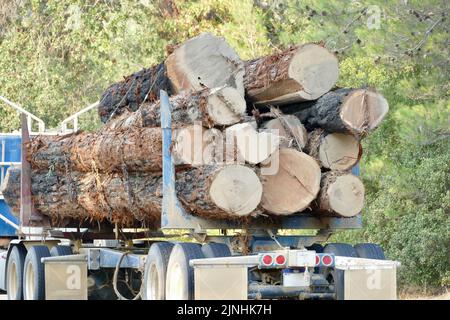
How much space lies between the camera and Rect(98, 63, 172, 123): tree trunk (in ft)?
50.5

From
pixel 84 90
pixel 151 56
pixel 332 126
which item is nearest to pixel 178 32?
pixel 151 56

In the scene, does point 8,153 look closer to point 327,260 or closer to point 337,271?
point 337,271

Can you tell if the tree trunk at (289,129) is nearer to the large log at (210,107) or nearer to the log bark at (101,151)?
the large log at (210,107)

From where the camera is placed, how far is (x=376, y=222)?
21609 mm

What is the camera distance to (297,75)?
1386 centimetres

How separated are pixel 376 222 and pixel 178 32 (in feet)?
42.7

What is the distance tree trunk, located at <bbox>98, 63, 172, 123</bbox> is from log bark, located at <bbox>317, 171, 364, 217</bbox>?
2.54 m

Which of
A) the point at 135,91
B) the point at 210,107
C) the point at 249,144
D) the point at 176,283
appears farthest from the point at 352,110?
the point at 135,91

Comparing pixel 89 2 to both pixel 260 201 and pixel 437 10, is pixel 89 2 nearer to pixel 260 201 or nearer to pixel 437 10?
pixel 437 10

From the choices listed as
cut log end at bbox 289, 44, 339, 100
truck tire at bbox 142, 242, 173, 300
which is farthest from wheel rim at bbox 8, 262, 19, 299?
cut log end at bbox 289, 44, 339, 100

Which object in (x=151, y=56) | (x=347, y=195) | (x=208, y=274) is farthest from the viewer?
(x=151, y=56)

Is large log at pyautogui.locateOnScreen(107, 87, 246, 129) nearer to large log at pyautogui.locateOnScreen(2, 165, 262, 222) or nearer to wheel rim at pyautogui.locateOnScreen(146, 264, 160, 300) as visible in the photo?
large log at pyautogui.locateOnScreen(2, 165, 262, 222)

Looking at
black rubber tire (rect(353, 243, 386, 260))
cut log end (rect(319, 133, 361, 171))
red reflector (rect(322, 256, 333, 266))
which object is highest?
cut log end (rect(319, 133, 361, 171))

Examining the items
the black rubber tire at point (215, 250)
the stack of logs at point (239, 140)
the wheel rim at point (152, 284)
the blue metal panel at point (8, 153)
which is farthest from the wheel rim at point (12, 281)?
the black rubber tire at point (215, 250)
